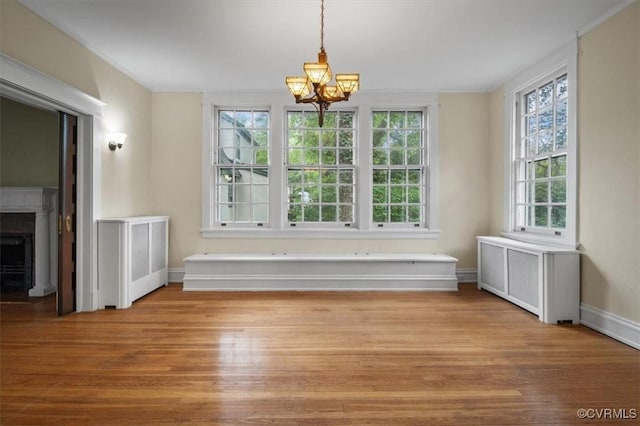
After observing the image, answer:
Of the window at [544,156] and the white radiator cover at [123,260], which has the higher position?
the window at [544,156]

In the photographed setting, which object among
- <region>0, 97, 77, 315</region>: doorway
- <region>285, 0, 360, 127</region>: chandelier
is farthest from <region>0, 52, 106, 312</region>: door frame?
<region>285, 0, 360, 127</region>: chandelier

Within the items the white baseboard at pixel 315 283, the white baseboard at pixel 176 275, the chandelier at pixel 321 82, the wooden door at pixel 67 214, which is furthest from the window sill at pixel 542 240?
the wooden door at pixel 67 214

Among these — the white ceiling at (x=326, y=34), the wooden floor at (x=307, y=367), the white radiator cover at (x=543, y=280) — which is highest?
the white ceiling at (x=326, y=34)

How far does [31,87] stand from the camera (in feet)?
9.60

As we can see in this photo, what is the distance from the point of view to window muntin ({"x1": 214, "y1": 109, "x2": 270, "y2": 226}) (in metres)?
5.24

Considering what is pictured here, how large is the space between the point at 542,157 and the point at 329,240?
288 centimetres

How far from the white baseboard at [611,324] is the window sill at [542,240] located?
59 cm

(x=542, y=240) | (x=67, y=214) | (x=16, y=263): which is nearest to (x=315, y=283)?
(x=542, y=240)

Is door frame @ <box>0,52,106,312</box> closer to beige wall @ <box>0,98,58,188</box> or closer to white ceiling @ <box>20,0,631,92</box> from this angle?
white ceiling @ <box>20,0,631,92</box>

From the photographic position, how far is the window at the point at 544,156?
3606 millimetres

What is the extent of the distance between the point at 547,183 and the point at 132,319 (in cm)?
474

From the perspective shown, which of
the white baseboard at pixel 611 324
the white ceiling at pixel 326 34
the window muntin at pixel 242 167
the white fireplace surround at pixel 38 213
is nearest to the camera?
the white baseboard at pixel 611 324

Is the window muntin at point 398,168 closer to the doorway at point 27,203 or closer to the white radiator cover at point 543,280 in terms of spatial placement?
the white radiator cover at point 543,280

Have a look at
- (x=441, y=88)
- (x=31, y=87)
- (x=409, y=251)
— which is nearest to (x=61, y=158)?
(x=31, y=87)
